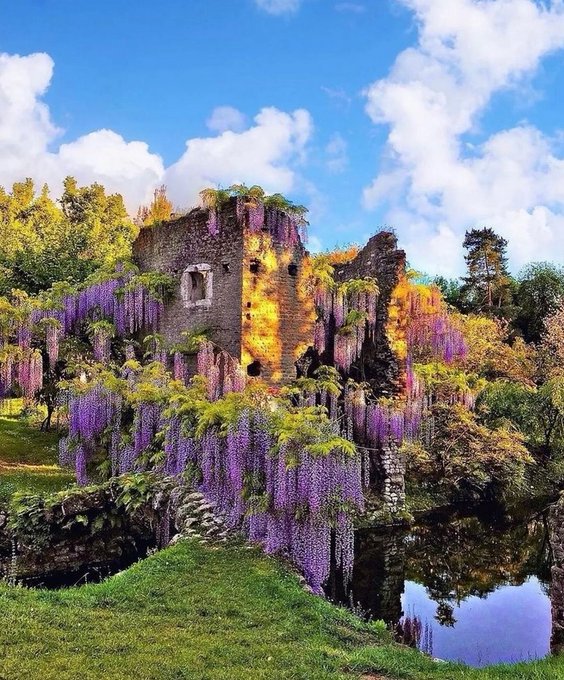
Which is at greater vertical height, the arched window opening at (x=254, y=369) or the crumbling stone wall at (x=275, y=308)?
the crumbling stone wall at (x=275, y=308)

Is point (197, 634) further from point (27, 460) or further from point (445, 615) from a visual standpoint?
point (27, 460)

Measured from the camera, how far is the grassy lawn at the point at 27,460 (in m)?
12.4

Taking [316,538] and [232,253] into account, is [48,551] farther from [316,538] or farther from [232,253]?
[232,253]

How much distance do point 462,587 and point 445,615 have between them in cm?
151

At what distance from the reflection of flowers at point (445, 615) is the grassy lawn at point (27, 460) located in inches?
286

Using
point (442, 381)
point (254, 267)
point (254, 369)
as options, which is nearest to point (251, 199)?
point (254, 267)

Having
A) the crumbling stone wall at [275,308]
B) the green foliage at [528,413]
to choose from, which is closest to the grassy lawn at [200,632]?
the crumbling stone wall at [275,308]

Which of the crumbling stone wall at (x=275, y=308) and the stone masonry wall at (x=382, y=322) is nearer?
the crumbling stone wall at (x=275, y=308)

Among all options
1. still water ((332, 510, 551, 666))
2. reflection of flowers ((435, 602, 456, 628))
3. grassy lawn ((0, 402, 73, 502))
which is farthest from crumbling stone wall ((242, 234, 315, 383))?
reflection of flowers ((435, 602, 456, 628))

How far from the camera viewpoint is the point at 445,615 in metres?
9.43

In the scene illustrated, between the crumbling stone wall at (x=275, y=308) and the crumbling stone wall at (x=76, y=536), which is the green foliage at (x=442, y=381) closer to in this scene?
the crumbling stone wall at (x=275, y=308)

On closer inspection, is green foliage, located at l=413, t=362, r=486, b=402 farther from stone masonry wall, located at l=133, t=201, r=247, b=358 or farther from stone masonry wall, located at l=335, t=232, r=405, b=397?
stone masonry wall, located at l=133, t=201, r=247, b=358

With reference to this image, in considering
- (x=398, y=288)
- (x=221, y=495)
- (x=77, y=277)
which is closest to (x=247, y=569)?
(x=221, y=495)

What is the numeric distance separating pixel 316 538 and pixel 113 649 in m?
3.56
